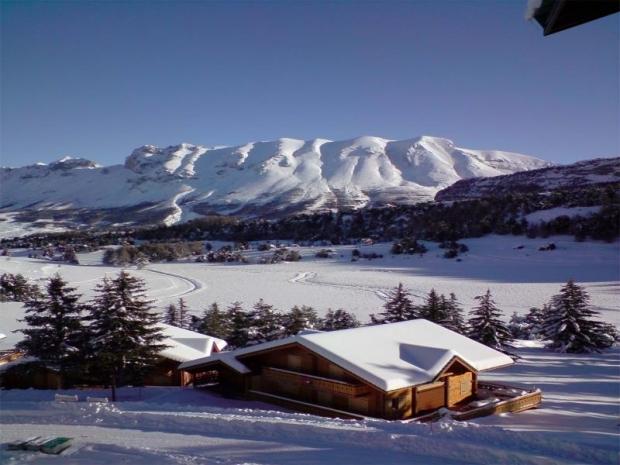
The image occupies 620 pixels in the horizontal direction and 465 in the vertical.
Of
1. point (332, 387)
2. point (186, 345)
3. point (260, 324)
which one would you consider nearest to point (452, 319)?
point (260, 324)

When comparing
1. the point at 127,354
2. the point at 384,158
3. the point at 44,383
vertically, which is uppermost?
the point at 384,158

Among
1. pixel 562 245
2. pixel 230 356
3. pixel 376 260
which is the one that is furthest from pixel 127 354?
pixel 562 245

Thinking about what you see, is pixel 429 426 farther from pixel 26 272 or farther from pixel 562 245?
pixel 26 272

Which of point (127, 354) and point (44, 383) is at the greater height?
point (127, 354)

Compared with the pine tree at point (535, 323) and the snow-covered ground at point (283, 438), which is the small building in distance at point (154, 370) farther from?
the pine tree at point (535, 323)

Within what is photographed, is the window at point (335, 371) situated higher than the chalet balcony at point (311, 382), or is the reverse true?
the window at point (335, 371)

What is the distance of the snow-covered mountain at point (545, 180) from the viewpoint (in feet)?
279

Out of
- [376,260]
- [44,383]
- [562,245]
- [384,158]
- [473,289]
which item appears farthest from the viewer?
[384,158]

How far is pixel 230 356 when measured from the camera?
12.9 m

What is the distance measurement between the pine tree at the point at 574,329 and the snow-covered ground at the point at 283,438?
898 cm

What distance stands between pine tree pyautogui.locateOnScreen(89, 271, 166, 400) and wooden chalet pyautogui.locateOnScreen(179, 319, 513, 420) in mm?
1255

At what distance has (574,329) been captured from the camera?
18.7m

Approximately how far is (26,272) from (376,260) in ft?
110

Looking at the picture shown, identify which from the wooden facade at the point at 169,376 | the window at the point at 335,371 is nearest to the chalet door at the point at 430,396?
the window at the point at 335,371
